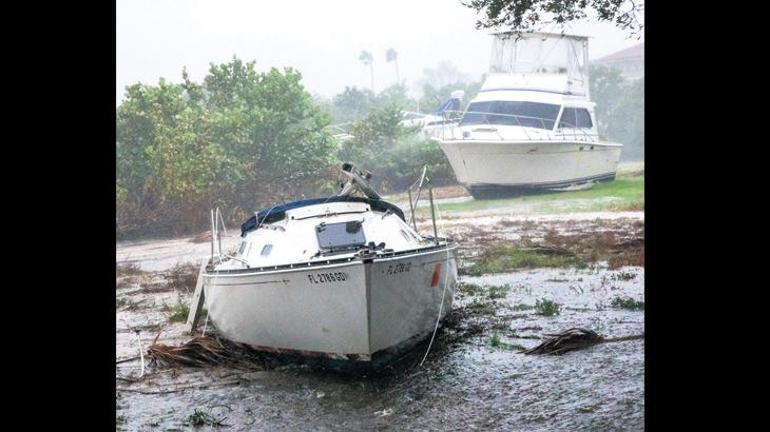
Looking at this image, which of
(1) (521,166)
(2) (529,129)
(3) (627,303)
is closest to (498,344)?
(3) (627,303)

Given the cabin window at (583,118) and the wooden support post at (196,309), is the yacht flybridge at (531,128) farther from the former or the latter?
the wooden support post at (196,309)

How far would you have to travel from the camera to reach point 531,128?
41.6ft

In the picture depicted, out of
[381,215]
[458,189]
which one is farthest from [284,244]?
[458,189]

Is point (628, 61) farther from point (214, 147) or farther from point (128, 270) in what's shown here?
point (128, 270)

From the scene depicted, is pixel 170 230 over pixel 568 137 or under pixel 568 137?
under

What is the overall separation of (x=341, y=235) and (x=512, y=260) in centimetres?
402

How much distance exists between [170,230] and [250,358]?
4.73m

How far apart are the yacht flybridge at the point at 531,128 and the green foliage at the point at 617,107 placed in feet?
0.86

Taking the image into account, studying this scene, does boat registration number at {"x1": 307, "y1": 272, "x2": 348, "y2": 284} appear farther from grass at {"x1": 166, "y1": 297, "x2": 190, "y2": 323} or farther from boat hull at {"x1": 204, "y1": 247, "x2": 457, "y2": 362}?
grass at {"x1": 166, "y1": 297, "x2": 190, "y2": 323}

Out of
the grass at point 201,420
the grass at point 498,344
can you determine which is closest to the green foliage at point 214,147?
the grass at point 498,344

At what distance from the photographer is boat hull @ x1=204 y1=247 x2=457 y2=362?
24.0 feet
